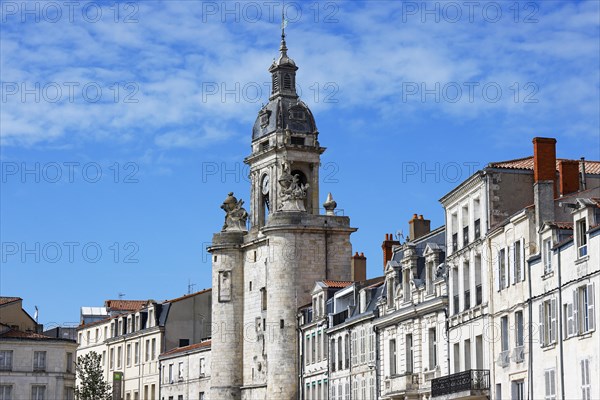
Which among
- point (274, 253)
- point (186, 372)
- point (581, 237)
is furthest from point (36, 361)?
point (581, 237)

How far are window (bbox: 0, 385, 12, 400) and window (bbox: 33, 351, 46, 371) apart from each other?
2.28m

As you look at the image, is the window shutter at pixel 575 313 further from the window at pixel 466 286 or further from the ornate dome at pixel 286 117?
the ornate dome at pixel 286 117

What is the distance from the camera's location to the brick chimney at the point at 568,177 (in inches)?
1817

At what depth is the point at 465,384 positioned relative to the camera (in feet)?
158

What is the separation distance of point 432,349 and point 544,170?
1145cm

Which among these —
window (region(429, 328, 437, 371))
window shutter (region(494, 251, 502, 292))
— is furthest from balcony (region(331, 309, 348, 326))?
window shutter (region(494, 251, 502, 292))

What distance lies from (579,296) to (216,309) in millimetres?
47625

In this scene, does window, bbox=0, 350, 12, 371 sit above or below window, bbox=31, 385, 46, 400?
above

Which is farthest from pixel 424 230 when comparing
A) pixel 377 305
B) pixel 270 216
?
pixel 270 216

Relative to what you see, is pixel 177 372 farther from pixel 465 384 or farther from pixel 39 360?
pixel 465 384

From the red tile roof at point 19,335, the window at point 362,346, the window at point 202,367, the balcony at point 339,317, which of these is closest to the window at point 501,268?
the window at point 362,346

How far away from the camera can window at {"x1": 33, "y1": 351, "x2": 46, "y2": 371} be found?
91312 mm

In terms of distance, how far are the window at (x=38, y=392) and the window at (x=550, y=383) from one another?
56366 mm

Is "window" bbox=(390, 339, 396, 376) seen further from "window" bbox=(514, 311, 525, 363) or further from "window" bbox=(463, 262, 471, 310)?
"window" bbox=(514, 311, 525, 363)
